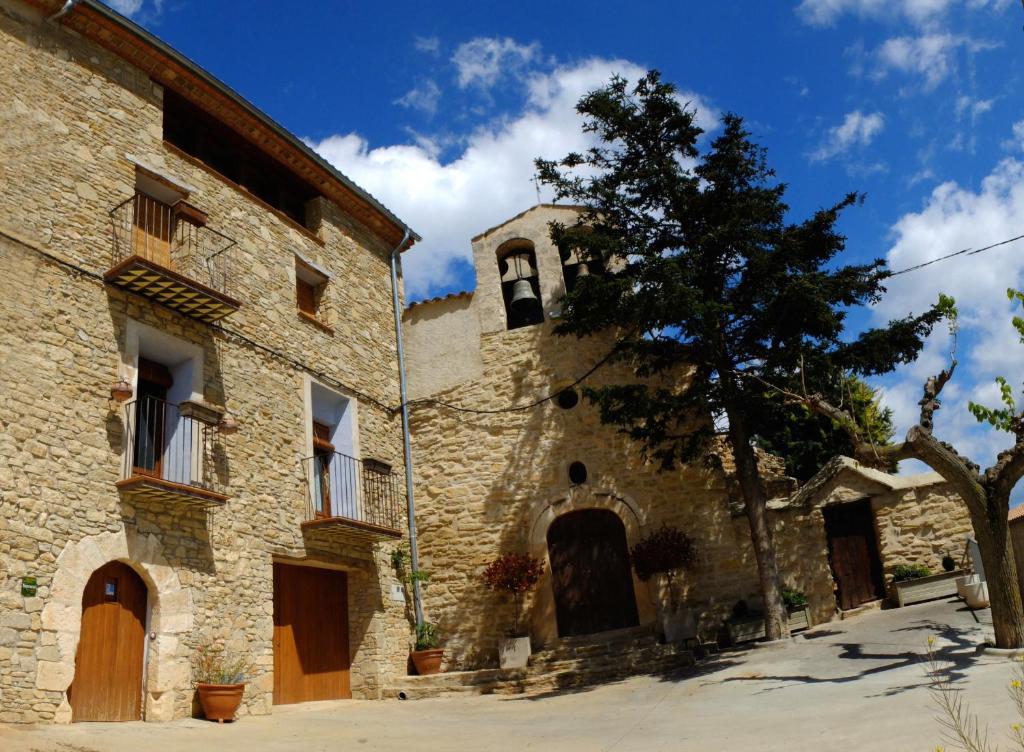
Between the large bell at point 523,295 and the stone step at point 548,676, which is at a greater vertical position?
the large bell at point 523,295

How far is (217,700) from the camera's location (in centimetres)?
850

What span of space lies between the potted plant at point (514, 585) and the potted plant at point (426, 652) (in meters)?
0.97

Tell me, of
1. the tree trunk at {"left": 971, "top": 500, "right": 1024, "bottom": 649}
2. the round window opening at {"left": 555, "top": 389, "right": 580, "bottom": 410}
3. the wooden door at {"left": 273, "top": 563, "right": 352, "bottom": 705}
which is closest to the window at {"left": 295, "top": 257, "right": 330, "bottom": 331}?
the wooden door at {"left": 273, "top": 563, "right": 352, "bottom": 705}

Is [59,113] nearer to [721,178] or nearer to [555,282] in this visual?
[555,282]

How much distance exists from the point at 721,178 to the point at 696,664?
726 cm

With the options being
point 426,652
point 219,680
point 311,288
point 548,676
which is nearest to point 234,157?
point 311,288

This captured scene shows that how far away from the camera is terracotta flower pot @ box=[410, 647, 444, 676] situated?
40.0 feet

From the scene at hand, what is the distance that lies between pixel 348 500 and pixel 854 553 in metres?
8.11

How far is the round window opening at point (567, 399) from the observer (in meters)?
14.1

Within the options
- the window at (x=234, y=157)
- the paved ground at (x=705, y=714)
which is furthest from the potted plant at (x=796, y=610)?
the window at (x=234, y=157)

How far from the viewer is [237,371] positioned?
10.6m

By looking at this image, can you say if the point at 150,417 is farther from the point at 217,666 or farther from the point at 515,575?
the point at 515,575

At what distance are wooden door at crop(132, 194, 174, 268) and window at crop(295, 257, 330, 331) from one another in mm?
2385

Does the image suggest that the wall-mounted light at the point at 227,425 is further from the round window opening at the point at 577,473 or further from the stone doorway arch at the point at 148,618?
the round window opening at the point at 577,473
